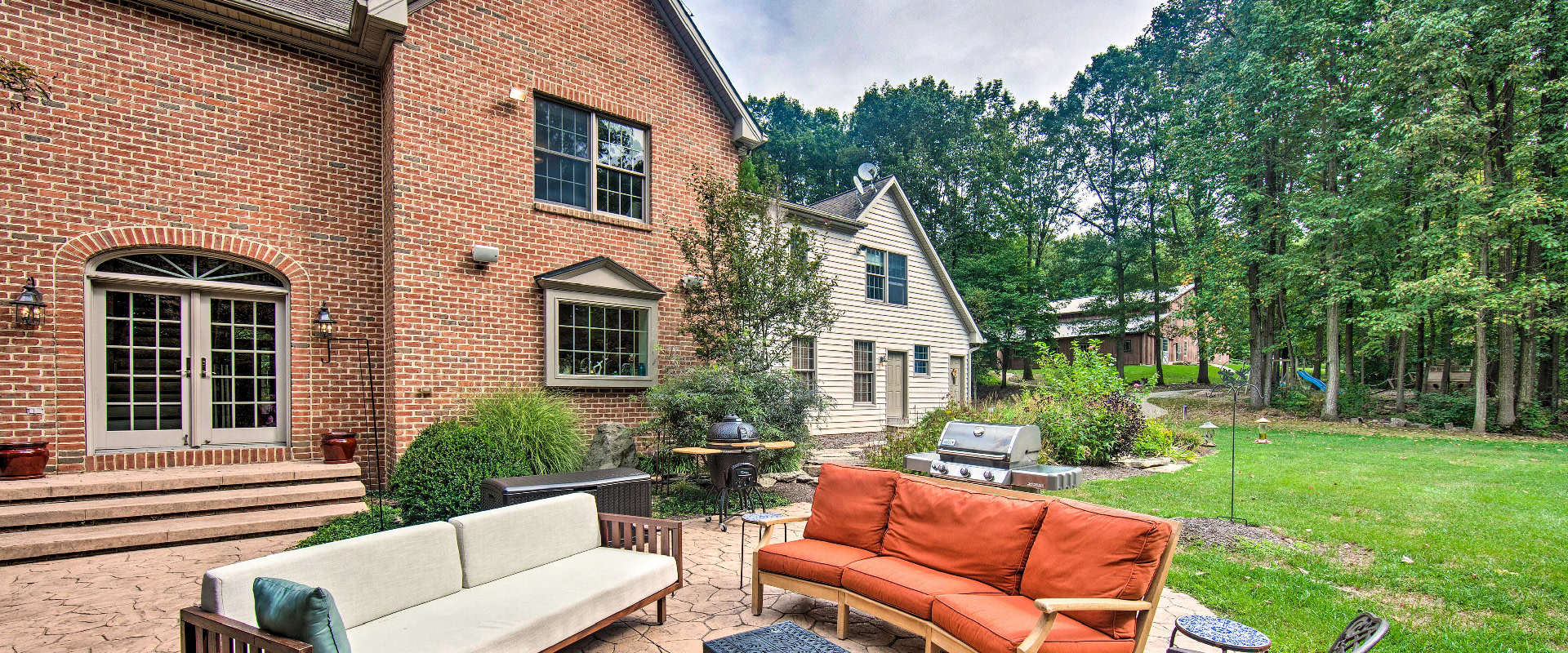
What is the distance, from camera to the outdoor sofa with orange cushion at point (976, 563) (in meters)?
2.90

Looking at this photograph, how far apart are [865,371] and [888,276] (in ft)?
8.28

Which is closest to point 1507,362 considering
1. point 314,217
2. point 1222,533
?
point 1222,533

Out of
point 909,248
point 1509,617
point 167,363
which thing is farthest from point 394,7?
point 909,248

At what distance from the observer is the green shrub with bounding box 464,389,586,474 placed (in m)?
7.18

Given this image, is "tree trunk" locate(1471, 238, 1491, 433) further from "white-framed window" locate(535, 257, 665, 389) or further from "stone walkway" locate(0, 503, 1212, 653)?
"white-framed window" locate(535, 257, 665, 389)

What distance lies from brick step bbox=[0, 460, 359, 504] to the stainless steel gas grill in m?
6.46

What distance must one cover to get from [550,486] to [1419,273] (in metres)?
21.3

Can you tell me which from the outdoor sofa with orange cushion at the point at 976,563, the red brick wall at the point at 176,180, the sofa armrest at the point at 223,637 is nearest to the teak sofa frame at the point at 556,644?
the sofa armrest at the point at 223,637

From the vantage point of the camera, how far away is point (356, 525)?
6.05m

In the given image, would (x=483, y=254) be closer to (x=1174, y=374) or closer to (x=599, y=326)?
(x=599, y=326)

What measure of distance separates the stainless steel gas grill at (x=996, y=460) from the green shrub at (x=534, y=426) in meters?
4.09

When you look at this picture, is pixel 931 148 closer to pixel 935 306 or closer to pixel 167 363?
pixel 935 306

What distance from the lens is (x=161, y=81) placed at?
6.84m

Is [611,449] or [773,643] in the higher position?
[773,643]
